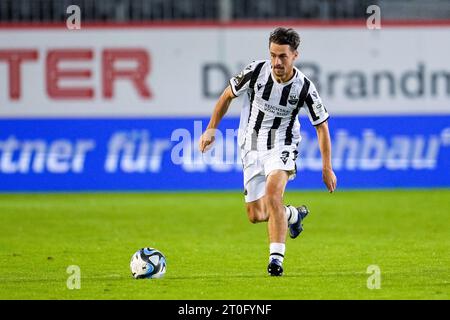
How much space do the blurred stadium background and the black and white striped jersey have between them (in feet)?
31.0

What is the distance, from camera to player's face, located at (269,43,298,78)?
34.1ft

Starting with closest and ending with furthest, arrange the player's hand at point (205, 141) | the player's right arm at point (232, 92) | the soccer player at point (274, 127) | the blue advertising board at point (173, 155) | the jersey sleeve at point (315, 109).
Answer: the soccer player at point (274, 127), the player's hand at point (205, 141), the jersey sleeve at point (315, 109), the player's right arm at point (232, 92), the blue advertising board at point (173, 155)

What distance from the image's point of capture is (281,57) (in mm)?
10438

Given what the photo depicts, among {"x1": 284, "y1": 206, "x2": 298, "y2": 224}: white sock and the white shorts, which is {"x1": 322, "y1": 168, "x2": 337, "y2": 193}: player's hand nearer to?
the white shorts

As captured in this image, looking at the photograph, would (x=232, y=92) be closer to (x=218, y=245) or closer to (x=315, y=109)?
(x=315, y=109)

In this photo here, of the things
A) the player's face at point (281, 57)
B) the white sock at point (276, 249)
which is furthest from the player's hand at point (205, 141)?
the white sock at point (276, 249)

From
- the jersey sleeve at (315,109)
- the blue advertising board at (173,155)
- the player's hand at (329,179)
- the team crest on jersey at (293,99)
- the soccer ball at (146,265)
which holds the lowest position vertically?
the soccer ball at (146,265)

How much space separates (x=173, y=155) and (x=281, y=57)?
10828 millimetres

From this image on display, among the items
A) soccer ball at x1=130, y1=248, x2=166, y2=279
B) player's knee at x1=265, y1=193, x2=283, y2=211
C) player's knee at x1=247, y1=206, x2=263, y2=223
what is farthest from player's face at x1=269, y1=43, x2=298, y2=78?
soccer ball at x1=130, y1=248, x2=166, y2=279

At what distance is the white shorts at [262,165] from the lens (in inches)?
429

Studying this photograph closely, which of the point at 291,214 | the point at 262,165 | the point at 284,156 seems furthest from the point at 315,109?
the point at 291,214

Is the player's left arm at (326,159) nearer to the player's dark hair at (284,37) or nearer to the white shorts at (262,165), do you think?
the white shorts at (262,165)

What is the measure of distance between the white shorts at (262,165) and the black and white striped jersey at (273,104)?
0.07 meters
